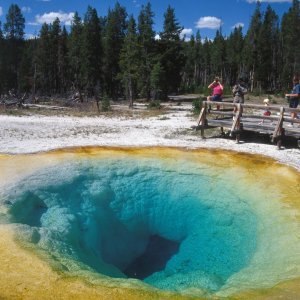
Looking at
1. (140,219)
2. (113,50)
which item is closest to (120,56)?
(113,50)

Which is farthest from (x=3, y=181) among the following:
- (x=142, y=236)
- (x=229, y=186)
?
(x=229, y=186)

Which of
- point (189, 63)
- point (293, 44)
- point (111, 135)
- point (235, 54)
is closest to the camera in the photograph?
point (111, 135)

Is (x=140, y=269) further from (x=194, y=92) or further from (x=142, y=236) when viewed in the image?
(x=194, y=92)

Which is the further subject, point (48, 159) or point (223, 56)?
point (223, 56)

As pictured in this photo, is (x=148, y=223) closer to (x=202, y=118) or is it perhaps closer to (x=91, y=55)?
(x=202, y=118)

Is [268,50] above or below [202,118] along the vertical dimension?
above

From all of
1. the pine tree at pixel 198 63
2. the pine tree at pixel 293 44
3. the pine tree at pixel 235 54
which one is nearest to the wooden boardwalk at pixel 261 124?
the pine tree at pixel 293 44

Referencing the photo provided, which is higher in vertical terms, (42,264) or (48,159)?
(48,159)
